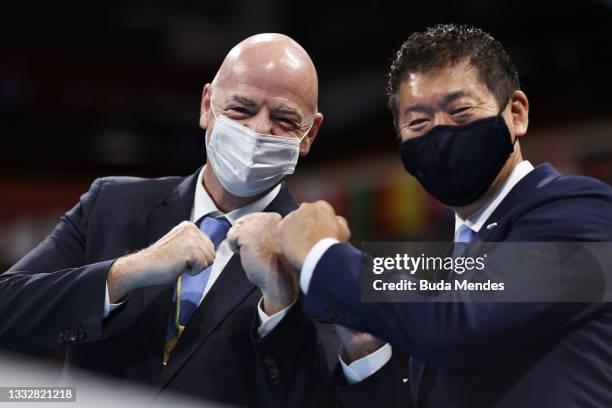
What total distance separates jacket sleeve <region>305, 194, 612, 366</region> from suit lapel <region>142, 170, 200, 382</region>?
15.4 inches

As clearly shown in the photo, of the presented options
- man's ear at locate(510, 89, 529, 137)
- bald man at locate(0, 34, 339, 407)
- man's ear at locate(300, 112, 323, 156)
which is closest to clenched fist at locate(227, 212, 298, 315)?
bald man at locate(0, 34, 339, 407)

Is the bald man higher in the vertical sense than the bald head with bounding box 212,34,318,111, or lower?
lower

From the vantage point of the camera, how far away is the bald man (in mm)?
1538

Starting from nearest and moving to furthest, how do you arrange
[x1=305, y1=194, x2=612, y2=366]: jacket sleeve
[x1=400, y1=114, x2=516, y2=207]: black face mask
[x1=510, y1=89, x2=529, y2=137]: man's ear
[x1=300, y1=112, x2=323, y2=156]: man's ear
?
[x1=305, y1=194, x2=612, y2=366]: jacket sleeve → [x1=400, y1=114, x2=516, y2=207]: black face mask → [x1=510, y1=89, x2=529, y2=137]: man's ear → [x1=300, y1=112, x2=323, y2=156]: man's ear

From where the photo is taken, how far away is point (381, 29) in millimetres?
7062

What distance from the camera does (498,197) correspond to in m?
1.62

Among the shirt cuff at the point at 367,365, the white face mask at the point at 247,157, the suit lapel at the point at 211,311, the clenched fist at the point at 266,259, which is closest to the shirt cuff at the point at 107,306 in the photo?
the suit lapel at the point at 211,311

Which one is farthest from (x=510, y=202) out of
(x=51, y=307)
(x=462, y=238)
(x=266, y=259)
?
(x=51, y=307)

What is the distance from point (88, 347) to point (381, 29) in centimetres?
586

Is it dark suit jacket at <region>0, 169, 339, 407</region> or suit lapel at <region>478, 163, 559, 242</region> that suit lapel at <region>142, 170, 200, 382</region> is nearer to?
dark suit jacket at <region>0, 169, 339, 407</region>

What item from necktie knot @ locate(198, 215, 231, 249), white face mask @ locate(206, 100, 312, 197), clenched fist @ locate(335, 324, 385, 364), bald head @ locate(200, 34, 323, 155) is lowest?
clenched fist @ locate(335, 324, 385, 364)

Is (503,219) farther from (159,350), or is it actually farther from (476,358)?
(159,350)

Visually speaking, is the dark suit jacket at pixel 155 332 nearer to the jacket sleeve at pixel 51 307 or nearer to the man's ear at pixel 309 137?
the jacket sleeve at pixel 51 307

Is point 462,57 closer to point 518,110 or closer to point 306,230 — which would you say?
point 518,110
